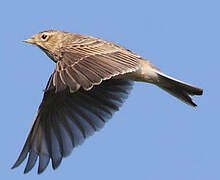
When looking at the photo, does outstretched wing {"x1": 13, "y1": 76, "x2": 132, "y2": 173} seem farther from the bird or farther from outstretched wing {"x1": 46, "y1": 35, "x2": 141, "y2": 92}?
outstretched wing {"x1": 46, "y1": 35, "x2": 141, "y2": 92}

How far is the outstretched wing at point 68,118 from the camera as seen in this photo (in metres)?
8.36

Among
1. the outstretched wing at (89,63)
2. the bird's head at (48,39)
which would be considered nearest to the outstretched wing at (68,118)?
the bird's head at (48,39)

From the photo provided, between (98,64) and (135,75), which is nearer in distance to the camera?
(98,64)

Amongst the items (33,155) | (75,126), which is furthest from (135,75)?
(33,155)

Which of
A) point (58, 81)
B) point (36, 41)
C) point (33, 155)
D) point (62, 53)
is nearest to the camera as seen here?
point (58, 81)

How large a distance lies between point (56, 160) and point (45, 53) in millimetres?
1452

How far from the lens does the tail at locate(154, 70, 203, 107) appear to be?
799cm

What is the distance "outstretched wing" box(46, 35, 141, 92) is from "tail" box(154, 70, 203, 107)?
43 cm

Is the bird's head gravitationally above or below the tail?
above

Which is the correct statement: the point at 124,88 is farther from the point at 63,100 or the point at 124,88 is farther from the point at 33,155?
the point at 33,155

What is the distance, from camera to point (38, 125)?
849 centimetres

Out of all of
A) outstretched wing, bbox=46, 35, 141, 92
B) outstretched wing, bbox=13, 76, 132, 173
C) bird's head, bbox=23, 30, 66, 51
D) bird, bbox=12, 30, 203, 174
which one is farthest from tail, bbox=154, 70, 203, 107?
bird's head, bbox=23, 30, 66, 51

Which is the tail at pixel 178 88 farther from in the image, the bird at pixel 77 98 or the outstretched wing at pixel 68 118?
the outstretched wing at pixel 68 118

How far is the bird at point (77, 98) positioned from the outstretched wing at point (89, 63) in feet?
0.04
